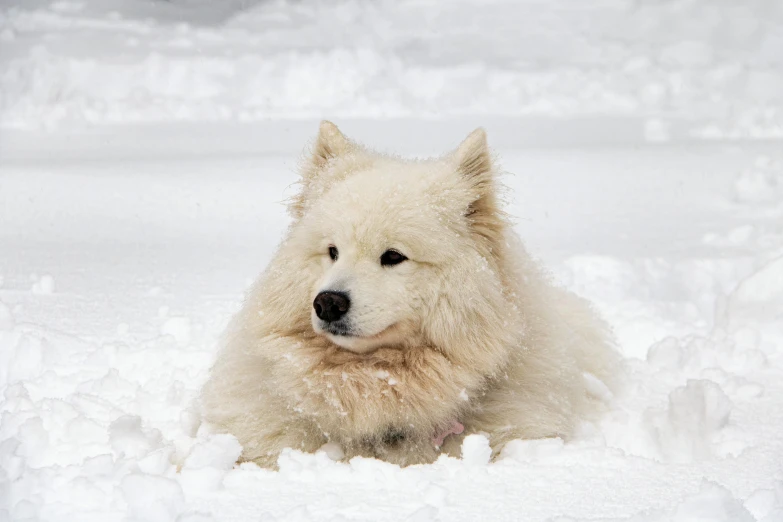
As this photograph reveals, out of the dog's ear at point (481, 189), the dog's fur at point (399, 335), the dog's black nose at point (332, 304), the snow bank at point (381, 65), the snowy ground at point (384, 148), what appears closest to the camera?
the snowy ground at point (384, 148)

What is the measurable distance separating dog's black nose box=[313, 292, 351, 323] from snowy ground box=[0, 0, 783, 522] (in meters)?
0.58

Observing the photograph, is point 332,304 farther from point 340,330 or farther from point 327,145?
point 327,145

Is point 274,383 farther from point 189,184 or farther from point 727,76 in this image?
point 727,76

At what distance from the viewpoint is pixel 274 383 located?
151 inches

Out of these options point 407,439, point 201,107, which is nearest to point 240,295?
point 407,439

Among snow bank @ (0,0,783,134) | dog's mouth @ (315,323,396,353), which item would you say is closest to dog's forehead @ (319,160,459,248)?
dog's mouth @ (315,323,396,353)

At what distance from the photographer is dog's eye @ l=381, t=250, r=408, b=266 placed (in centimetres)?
373

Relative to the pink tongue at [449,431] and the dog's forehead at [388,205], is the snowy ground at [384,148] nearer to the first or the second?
the pink tongue at [449,431]

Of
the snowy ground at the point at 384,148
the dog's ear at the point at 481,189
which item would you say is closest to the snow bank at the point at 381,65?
the snowy ground at the point at 384,148

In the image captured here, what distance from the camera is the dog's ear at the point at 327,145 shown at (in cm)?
420

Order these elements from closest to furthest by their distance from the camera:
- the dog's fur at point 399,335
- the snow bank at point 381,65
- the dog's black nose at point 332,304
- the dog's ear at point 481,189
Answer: the dog's black nose at point 332,304 < the dog's fur at point 399,335 < the dog's ear at point 481,189 < the snow bank at point 381,65

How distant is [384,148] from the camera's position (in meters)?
5.98

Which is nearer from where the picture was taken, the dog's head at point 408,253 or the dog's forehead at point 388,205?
the dog's head at point 408,253

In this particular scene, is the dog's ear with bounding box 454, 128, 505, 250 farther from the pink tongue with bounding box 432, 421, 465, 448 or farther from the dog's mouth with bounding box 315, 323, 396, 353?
the pink tongue with bounding box 432, 421, 465, 448
